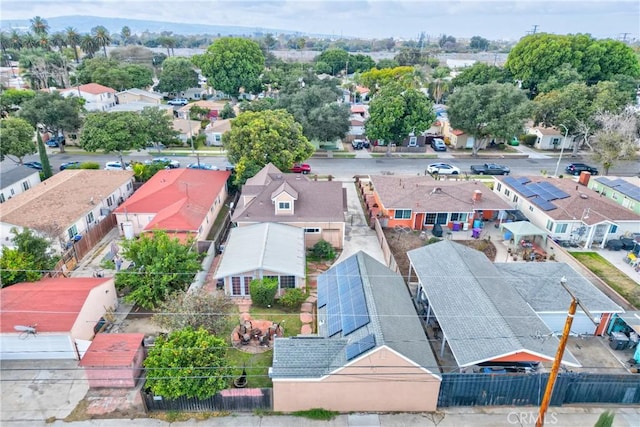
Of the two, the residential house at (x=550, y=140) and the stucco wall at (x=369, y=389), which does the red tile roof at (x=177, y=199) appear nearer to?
the stucco wall at (x=369, y=389)

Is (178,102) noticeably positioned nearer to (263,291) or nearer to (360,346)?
(263,291)

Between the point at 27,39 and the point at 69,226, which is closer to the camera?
the point at 69,226

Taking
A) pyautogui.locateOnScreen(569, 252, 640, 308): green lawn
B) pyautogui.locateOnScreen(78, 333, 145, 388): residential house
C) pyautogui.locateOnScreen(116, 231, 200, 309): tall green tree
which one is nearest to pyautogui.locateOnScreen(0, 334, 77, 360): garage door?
pyautogui.locateOnScreen(78, 333, 145, 388): residential house

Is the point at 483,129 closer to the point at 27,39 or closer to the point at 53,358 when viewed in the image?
the point at 53,358

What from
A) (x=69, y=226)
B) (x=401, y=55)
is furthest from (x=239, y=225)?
(x=401, y=55)

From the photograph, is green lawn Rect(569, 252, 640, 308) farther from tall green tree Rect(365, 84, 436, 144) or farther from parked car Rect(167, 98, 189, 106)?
parked car Rect(167, 98, 189, 106)

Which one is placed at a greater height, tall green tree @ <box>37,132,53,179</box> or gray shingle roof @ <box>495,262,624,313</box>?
tall green tree @ <box>37,132,53,179</box>
